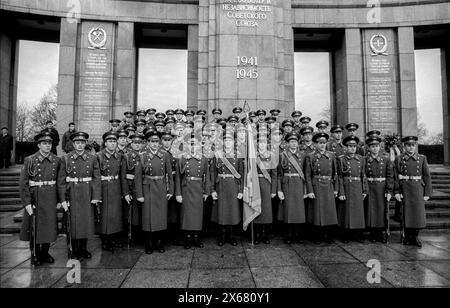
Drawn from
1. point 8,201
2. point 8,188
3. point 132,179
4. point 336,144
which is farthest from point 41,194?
point 336,144

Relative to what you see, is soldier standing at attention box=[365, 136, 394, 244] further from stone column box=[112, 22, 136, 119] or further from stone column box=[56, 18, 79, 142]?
stone column box=[56, 18, 79, 142]

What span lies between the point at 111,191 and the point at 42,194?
1228 millimetres

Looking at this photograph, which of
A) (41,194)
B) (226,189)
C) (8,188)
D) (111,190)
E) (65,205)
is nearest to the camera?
(41,194)

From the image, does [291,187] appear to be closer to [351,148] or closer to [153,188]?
[351,148]

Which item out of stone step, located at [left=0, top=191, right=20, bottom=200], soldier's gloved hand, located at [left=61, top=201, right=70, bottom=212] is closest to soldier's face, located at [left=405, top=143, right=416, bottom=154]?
soldier's gloved hand, located at [left=61, top=201, right=70, bottom=212]

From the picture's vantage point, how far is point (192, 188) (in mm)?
6059

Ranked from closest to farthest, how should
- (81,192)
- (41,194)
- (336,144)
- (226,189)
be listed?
(41,194) < (81,192) < (226,189) < (336,144)

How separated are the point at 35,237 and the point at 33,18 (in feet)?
43.2

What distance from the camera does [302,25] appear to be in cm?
1432

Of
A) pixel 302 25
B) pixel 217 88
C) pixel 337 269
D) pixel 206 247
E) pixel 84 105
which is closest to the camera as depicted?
pixel 337 269

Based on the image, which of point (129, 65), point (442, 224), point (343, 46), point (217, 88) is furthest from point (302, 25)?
point (442, 224)

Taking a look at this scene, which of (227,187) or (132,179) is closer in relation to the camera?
(132,179)

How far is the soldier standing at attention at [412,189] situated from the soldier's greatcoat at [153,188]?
510 cm
